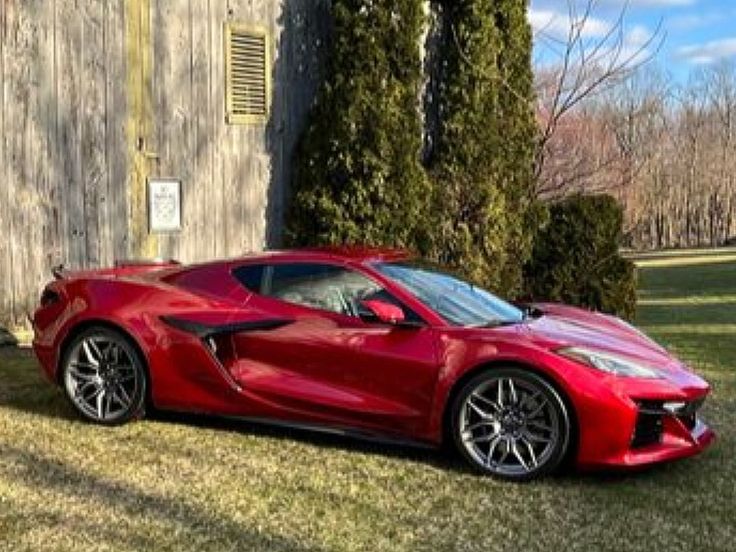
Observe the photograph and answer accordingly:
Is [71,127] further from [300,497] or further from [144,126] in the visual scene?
[300,497]

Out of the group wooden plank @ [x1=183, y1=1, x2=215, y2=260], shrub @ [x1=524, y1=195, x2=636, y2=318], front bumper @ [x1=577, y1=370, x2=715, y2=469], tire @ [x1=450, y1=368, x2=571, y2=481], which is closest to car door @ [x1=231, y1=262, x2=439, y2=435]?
tire @ [x1=450, y1=368, x2=571, y2=481]

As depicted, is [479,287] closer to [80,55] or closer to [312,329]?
[312,329]

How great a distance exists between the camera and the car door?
235 inches

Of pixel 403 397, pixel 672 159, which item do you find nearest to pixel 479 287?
pixel 403 397

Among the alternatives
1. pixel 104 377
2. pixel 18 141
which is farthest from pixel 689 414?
pixel 18 141

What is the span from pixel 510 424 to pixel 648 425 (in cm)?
75

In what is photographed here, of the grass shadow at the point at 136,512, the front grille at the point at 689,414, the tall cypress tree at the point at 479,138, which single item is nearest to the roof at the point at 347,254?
the grass shadow at the point at 136,512

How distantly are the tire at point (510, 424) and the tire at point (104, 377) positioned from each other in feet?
7.07

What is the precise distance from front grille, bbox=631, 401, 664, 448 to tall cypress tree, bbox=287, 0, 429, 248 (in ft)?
21.8

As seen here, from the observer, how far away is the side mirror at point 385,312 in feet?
19.9

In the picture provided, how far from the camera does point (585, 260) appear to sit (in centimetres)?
1350

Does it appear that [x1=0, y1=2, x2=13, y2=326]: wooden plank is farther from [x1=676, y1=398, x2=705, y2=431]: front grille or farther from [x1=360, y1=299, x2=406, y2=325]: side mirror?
[x1=676, y1=398, x2=705, y2=431]: front grille

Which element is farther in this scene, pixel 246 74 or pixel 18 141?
pixel 246 74

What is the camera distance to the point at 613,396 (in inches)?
218
